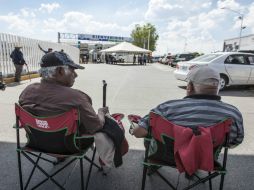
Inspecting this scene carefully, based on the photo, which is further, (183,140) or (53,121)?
(53,121)

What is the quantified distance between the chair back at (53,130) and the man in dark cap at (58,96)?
0.41ft

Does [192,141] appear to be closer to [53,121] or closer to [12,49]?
[53,121]

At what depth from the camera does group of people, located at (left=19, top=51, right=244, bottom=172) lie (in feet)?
7.54

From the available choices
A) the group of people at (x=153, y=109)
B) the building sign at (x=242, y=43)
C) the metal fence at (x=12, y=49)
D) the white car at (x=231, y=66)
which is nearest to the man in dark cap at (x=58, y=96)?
the group of people at (x=153, y=109)

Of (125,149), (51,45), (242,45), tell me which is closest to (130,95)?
(125,149)

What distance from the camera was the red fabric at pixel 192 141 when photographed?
214 cm

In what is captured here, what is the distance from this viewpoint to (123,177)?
337 centimetres

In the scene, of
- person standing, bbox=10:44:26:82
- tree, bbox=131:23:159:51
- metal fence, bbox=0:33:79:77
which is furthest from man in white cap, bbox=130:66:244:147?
tree, bbox=131:23:159:51

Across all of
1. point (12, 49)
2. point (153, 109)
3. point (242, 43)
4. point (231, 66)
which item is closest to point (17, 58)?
point (12, 49)

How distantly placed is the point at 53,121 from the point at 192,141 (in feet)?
3.81

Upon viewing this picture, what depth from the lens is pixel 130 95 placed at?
9320mm

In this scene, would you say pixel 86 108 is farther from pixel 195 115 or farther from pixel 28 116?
pixel 195 115

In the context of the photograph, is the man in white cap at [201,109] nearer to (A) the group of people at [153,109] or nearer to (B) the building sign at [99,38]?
(A) the group of people at [153,109]

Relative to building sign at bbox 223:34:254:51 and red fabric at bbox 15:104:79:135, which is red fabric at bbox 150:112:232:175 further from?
building sign at bbox 223:34:254:51
